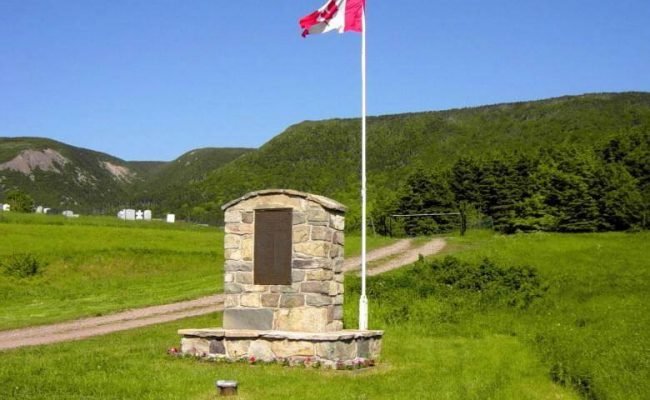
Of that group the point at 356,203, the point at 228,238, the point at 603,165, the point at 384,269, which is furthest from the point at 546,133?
the point at 228,238

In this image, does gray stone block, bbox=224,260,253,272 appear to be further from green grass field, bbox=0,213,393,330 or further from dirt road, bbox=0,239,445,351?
green grass field, bbox=0,213,393,330

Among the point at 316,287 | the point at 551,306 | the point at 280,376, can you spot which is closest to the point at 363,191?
the point at 316,287

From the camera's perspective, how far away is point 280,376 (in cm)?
1122

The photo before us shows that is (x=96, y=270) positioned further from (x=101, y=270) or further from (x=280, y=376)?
(x=280, y=376)

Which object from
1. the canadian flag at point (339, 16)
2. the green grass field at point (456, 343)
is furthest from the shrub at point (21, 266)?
the canadian flag at point (339, 16)

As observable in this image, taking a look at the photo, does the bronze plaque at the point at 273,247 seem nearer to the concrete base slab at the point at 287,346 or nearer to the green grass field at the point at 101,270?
the concrete base slab at the point at 287,346

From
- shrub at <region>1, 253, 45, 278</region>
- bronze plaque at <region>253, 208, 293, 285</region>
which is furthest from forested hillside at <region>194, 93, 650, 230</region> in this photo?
bronze plaque at <region>253, 208, 293, 285</region>

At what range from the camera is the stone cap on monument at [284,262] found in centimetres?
1320

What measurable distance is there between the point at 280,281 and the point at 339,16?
5.33m

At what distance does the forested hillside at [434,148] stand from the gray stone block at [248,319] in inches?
1489

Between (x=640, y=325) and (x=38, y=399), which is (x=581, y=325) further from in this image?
(x=38, y=399)

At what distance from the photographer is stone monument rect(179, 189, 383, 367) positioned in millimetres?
12906

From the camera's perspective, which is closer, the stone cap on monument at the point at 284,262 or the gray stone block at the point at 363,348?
the gray stone block at the point at 363,348

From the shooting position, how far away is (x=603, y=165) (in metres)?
46.2
